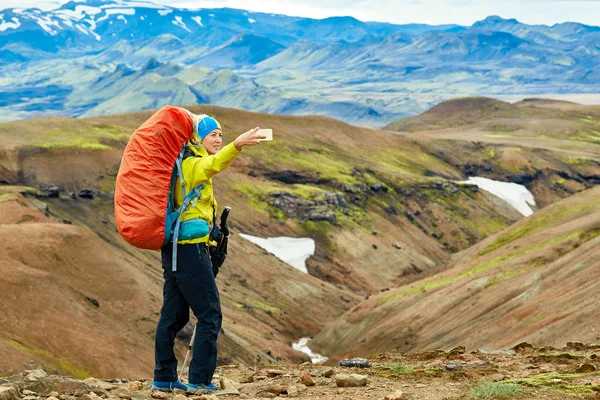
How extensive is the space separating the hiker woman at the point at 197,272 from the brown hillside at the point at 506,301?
1587cm

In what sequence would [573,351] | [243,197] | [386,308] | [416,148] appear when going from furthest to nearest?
[416,148], [243,197], [386,308], [573,351]

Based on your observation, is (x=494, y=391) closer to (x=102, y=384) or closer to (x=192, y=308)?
(x=192, y=308)

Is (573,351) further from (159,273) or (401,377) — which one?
(159,273)

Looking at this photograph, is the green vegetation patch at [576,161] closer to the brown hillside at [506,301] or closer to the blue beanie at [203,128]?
the brown hillside at [506,301]

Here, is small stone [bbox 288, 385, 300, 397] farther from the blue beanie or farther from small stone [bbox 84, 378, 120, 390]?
the blue beanie

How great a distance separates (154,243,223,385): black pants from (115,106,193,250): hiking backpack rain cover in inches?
17.5

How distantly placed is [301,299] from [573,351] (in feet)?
238

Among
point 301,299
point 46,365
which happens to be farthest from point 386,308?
point 46,365

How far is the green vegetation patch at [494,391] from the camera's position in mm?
10836

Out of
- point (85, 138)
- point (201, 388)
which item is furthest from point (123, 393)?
point (85, 138)

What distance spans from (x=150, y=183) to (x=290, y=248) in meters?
97.7

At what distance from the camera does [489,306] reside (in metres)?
48.1

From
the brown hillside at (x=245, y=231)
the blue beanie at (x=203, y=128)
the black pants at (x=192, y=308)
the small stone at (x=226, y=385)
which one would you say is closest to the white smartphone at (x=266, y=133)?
the blue beanie at (x=203, y=128)

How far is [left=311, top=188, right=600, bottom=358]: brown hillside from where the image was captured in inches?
1318
